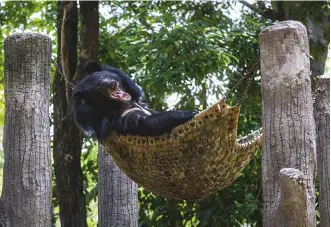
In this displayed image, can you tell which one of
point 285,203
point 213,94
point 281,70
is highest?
point 213,94

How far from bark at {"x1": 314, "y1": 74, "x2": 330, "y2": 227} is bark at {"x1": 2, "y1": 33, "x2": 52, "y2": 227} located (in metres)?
1.71

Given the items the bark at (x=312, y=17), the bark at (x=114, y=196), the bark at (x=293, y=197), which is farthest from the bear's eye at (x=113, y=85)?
the bark at (x=312, y=17)

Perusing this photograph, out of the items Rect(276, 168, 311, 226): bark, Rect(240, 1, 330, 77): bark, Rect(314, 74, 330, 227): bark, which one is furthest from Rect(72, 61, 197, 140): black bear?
Rect(240, 1, 330, 77): bark

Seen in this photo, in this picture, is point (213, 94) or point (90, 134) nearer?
point (90, 134)

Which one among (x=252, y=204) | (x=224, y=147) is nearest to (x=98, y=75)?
(x=224, y=147)

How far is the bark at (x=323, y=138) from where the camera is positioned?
4781mm

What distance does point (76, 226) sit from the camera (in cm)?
703

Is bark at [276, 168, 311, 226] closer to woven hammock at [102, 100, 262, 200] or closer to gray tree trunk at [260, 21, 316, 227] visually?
gray tree trunk at [260, 21, 316, 227]

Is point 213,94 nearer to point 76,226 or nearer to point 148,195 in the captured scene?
point 148,195

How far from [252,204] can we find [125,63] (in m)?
1.86

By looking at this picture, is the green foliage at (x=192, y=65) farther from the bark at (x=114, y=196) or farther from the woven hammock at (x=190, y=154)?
the woven hammock at (x=190, y=154)

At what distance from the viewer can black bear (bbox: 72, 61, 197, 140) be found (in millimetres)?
3939

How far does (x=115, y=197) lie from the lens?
16.4 feet

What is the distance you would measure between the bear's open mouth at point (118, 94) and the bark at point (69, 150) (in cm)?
275
